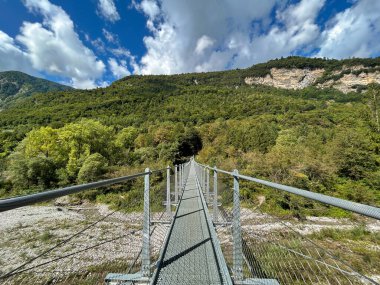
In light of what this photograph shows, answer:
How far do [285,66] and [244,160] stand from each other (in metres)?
86.4

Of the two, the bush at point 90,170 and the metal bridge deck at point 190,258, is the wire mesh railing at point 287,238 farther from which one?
the bush at point 90,170

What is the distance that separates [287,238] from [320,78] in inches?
3409

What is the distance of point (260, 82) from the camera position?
85938 millimetres

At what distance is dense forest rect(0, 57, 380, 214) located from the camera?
16.8 m

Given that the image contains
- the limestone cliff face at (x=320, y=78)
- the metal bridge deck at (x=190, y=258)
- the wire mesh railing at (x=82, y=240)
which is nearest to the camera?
the metal bridge deck at (x=190, y=258)

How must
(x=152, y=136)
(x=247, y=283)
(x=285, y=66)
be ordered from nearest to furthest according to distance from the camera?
(x=247, y=283) < (x=152, y=136) < (x=285, y=66)

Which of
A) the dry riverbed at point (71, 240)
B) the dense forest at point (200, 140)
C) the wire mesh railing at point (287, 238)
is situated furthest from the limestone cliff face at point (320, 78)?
the dry riverbed at point (71, 240)

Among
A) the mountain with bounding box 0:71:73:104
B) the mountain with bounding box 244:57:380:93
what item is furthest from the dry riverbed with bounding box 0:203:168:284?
the mountain with bounding box 0:71:73:104

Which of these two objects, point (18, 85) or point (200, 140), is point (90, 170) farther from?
point (18, 85)

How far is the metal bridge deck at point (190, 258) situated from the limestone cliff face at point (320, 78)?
234ft

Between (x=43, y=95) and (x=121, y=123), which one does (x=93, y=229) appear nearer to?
(x=121, y=123)

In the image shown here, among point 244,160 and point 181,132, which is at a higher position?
point 181,132

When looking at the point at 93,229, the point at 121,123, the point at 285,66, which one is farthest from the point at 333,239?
the point at 285,66

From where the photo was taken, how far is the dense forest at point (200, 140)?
16781mm
